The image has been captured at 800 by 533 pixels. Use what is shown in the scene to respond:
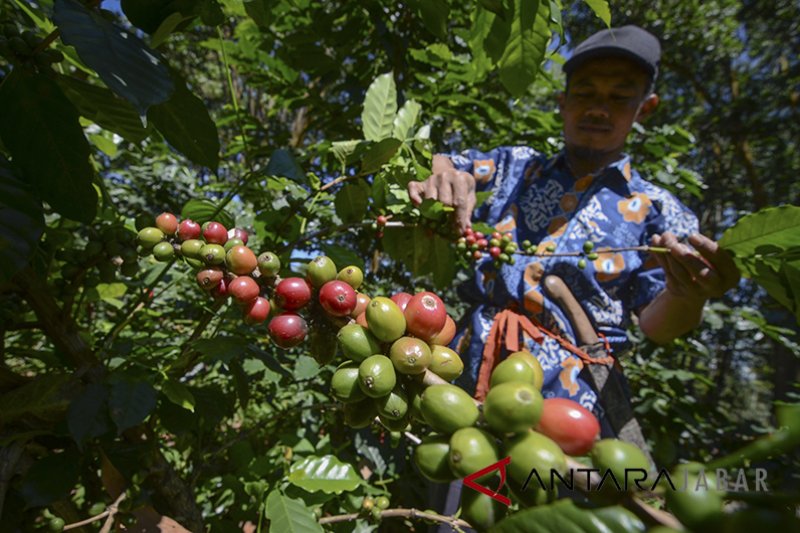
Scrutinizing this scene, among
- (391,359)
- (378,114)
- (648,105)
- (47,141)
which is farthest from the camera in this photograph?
(648,105)

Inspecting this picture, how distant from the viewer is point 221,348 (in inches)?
40.1

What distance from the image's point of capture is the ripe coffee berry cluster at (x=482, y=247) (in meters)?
1.41

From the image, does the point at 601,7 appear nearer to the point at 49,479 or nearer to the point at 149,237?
the point at 149,237

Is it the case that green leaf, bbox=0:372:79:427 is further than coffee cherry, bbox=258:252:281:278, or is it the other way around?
green leaf, bbox=0:372:79:427

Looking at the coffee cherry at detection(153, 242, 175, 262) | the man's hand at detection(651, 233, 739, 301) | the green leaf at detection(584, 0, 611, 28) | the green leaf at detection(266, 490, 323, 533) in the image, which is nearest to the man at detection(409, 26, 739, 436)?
the man's hand at detection(651, 233, 739, 301)

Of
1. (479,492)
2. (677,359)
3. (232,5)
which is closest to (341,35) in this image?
(232,5)

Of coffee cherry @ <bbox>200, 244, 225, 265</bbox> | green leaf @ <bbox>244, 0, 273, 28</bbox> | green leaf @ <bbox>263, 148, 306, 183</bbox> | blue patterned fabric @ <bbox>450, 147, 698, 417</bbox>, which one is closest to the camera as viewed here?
coffee cherry @ <bbox>200, 244, 225, 265</bbox>

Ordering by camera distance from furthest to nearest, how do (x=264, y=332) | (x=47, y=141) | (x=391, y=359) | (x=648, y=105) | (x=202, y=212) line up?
(x=648, y=105) < (x=264, y=332) < (x=202, y=212) < (x=47, y=141) < (x=391, y=359)

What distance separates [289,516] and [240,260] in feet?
2.64

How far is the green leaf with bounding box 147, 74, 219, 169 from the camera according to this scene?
0.99 meters

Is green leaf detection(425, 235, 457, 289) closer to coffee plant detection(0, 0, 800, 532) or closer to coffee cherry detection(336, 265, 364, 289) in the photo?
coffee plant detection(0, 0, 800, 532)

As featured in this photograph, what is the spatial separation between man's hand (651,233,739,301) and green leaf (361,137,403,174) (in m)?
0.95

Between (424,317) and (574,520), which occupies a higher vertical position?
(424,317)

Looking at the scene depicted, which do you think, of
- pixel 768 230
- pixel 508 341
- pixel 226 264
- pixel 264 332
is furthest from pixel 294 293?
pixel 508 341
